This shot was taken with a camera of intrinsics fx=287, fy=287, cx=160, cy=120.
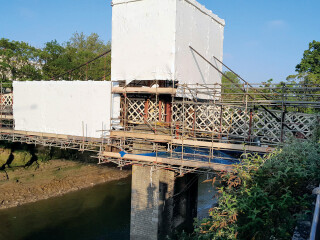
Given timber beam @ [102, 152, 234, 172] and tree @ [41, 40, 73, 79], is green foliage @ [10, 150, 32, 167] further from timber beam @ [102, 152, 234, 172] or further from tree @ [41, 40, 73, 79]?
timber beam @ [102, 152, 234, 172]

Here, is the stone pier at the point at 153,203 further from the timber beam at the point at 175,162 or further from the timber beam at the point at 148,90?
the timber beam at the point at 148,90

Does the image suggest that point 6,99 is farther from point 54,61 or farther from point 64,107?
point 54,61

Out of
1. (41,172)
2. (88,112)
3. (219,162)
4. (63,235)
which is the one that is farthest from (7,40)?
(219,162)

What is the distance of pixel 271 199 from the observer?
4.72 metres

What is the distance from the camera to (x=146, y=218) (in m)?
11.4

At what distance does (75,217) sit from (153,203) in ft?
22.3

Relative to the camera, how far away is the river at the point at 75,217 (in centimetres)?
1391

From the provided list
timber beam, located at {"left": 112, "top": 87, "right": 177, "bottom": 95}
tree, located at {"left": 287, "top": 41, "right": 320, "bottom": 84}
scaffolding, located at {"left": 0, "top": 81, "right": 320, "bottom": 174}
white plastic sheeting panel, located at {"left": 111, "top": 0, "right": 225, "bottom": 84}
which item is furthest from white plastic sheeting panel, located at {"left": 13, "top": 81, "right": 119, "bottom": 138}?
tree, located at {"left": 287, "top": 41, "right": 320, "bottom": 84}

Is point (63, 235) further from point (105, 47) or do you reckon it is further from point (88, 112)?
point (105, 47)

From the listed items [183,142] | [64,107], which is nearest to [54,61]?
[64,107]

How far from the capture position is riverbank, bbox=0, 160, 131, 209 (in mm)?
17906

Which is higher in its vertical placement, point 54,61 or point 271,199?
point 54,61

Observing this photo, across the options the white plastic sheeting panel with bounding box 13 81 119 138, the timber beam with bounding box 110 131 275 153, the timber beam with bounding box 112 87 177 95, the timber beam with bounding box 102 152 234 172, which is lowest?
the timber beam with bounding box 102 152 234 172

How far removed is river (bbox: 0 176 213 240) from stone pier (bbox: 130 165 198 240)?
181cm
